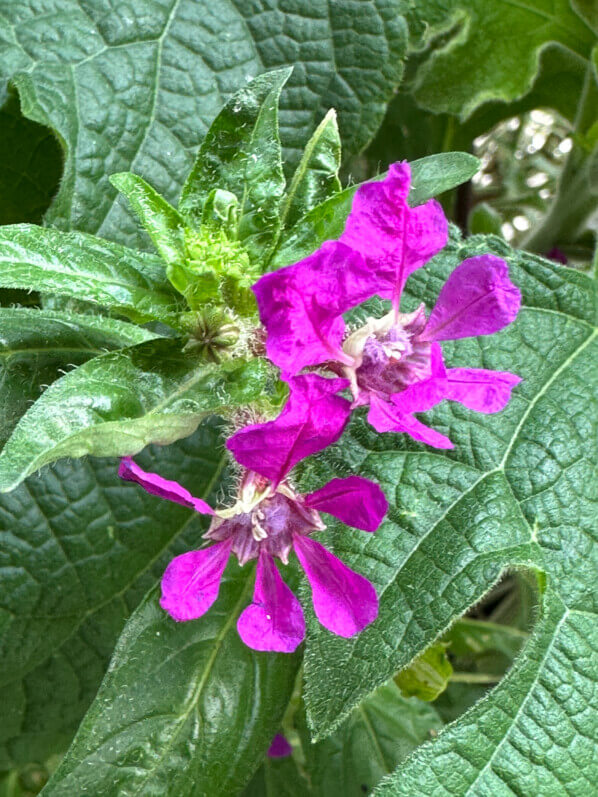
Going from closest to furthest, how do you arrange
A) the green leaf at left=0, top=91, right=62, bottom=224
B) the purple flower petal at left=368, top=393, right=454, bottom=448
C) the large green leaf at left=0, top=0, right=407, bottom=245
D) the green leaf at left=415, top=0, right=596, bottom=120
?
1. the purple flower petal at left=368, top=393, right=454, bottom=448
2. the large green leaf at left=0, top=0, right=407, bottom=245
3. the green leaf at left=0, top=91, right=62, bottom=224
4. the green leaf at left=415, top=0, right=596, bottom=120

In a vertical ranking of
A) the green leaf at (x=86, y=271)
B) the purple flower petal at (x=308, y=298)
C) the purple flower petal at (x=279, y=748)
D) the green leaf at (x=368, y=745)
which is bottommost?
the purple flower petal at (x=279, y=748)

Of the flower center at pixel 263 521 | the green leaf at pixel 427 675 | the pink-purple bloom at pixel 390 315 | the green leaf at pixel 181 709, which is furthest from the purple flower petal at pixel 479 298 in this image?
the green leaf at pixel 427 675

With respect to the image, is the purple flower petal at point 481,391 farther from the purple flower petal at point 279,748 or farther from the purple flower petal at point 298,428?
the purple flower petal at point 279,748

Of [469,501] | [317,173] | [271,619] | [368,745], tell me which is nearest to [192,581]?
[271,619]

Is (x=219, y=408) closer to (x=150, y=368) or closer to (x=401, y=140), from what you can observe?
(x=150, y=368)

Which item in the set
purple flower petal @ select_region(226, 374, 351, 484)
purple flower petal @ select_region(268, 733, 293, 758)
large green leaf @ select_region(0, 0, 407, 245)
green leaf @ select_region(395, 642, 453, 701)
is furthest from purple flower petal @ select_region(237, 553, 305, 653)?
purple flower petal @ select_region(268, 733, 293, 758)

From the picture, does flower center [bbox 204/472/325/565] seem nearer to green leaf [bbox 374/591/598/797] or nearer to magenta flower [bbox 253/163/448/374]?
magenta flower [bbox 253/163/448/374]
